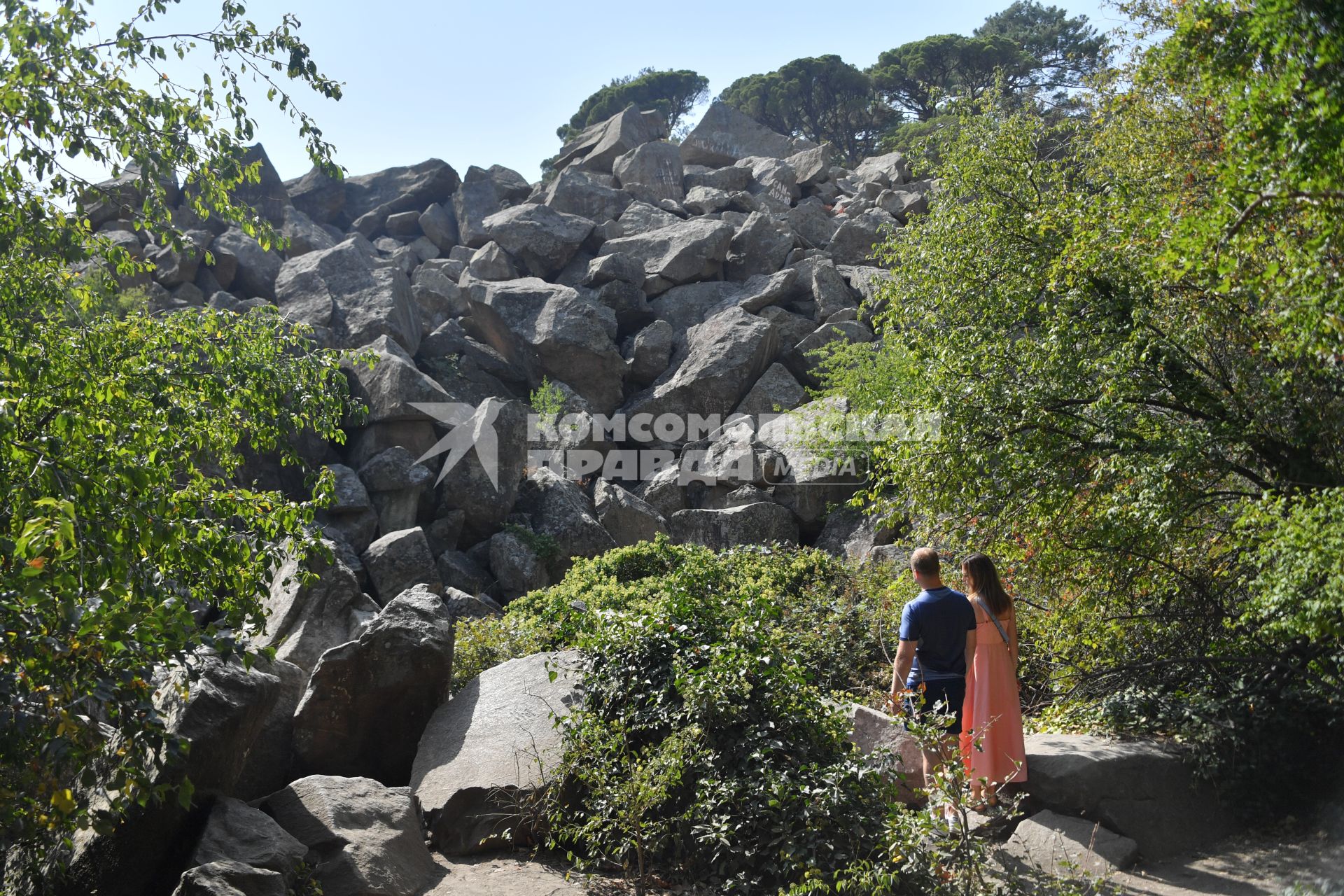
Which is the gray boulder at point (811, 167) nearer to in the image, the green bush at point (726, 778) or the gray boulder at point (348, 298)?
the gray boulder at point (348, 298)

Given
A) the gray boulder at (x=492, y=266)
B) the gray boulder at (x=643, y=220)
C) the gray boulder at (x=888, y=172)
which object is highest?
the gray boulder at (x=888, y=172)

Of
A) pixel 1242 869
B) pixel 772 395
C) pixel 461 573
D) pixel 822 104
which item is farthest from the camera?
pixel 822 104

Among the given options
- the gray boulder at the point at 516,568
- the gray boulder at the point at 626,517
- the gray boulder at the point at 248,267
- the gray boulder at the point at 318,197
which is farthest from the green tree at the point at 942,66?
the gray boulder at the point at 516,568

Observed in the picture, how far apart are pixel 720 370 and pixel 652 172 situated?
59.9 feet

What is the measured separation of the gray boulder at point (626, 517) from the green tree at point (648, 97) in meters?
43.5

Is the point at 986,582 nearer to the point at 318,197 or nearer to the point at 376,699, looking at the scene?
the point at 376,699

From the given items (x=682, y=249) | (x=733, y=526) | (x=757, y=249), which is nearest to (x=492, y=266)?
(x=682, y=249)

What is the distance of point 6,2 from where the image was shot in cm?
521

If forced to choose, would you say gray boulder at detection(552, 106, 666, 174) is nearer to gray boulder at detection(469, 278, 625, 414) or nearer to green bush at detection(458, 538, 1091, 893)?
gray boulder at detection(469, 278, 625, 414)

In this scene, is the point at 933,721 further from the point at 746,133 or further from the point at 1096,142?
the point at 746,133

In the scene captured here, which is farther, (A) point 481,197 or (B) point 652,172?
(A) point 481,197

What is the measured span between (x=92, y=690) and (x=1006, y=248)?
7.90 m

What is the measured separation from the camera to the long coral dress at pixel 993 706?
234 inches

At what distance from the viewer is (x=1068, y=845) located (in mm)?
5559
